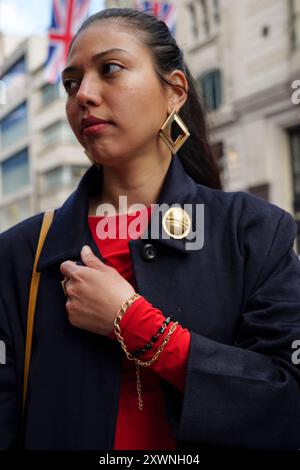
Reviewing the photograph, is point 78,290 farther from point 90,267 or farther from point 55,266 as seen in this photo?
point 55,266

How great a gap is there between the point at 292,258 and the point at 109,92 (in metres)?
0.66

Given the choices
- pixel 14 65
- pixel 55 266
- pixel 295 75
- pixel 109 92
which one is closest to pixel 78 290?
pixel 55 266

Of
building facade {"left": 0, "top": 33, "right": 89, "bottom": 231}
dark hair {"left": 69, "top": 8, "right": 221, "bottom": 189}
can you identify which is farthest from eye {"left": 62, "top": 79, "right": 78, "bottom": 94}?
building facade {"left": 0, "top": 33, "right": 89, "bottom": 231}

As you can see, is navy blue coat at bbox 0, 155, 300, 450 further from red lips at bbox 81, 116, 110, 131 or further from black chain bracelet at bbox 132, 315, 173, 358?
red lips at bbox 81, 116, 110, 131

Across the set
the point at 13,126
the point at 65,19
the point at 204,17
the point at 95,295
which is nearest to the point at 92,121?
the point at 95,295

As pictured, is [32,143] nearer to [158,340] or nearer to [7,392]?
[7,392]

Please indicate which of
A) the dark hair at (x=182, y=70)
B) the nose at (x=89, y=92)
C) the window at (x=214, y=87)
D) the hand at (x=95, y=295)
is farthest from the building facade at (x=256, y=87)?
the hand at (x=95, y=295)

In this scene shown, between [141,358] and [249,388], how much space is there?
266 millimetres

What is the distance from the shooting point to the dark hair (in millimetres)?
1748

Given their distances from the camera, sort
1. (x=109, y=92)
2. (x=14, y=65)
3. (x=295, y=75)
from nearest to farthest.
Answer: (x=109, y=92)
(x=295, y=75)
(x=14, y=65)

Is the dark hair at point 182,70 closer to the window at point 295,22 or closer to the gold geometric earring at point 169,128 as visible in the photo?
the gold geometric earring at point 169,128

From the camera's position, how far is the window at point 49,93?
32094 millimetres

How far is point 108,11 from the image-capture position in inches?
70.2

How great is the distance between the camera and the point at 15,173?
38469 millimetres
